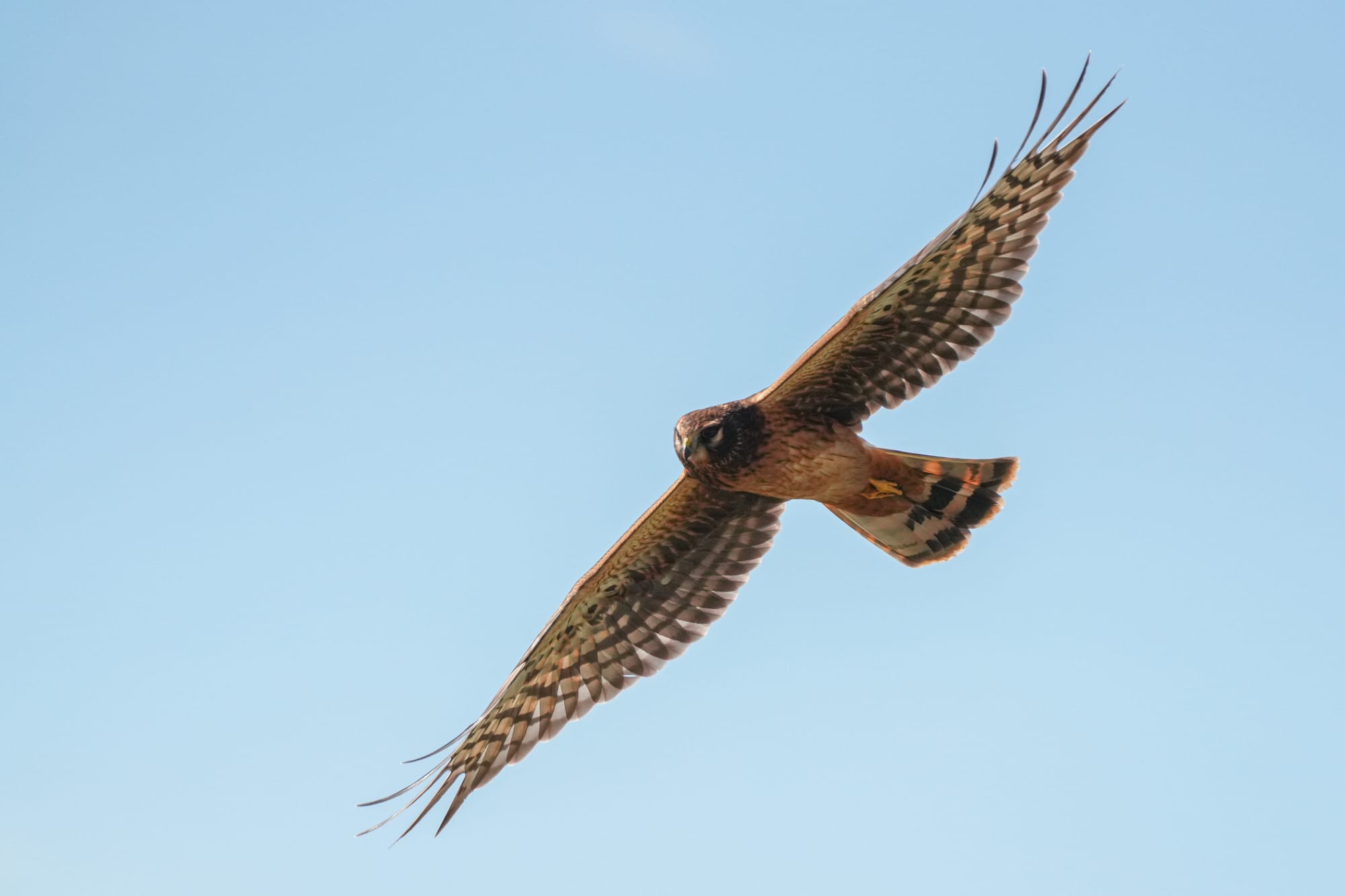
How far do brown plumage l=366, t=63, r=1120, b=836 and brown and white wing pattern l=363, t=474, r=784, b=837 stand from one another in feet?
0.03

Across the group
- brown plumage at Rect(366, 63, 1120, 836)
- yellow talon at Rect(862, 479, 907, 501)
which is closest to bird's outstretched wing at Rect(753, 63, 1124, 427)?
brown plumage at Rect(366, 63, 1120, 836)

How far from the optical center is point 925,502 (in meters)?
9.48

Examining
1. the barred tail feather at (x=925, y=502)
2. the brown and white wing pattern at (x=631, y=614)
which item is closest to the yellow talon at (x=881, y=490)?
the barred tail feather at (x=925, y=502)

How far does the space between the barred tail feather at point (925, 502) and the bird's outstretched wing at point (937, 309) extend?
462mm

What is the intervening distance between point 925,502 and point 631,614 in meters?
2.15

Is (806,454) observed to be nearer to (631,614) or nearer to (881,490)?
(881,490)

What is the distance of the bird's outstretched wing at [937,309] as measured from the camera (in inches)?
333

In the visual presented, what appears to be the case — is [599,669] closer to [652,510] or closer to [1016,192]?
[652,510]

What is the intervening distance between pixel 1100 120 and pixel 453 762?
5619 millimetres

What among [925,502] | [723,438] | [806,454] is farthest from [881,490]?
[723,438]

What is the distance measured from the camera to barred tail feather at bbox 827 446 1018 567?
9.25 meters

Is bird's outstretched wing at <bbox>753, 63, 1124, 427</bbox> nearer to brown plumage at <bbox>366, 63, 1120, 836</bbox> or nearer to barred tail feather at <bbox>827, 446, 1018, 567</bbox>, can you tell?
brown plumage at <bbox>366, 63, 1120, 836</bbox>

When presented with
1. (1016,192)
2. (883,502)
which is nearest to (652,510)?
(883,502)

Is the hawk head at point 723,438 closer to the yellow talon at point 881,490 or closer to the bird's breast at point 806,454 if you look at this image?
the bird's breast at point 806,454
